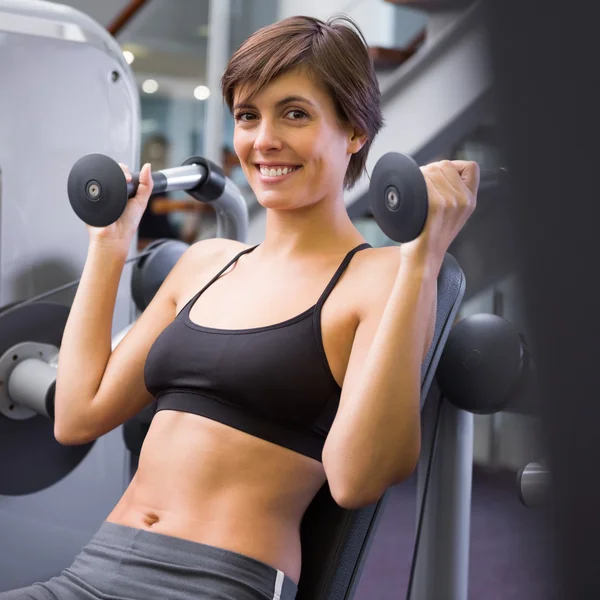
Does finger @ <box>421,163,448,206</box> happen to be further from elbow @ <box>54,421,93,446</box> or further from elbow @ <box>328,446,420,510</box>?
elbow @ <box>54,421,93,446</box>

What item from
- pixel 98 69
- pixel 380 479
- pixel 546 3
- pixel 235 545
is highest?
pixel 98 69

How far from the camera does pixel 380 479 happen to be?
88 centimetres

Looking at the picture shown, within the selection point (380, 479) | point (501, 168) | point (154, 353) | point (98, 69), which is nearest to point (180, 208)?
point (98, 69)

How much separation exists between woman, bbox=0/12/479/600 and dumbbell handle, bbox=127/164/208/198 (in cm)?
22

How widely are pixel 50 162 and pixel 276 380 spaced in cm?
89

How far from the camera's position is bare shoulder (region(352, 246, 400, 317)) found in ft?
3.21

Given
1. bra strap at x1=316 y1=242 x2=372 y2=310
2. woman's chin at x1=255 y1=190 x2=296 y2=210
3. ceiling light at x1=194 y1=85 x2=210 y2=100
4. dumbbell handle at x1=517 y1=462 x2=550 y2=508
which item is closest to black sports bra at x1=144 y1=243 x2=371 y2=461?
bra strap at x1=316 y1=242 x2=372 y2=310

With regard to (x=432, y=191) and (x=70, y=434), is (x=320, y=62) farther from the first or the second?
(x=70, y=434)

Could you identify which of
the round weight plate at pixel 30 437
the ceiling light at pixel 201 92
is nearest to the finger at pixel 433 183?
the round weight plate at pixel 30 437

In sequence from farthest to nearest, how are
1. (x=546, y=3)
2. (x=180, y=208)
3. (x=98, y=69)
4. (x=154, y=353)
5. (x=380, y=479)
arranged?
(x=180, y=208), (x=98, y=69), (x=154, y=353), (x=380, y=479), (x=546, y=3)

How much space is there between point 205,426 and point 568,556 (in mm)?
825

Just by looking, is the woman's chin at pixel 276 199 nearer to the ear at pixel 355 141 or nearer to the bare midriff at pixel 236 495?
the ear at pixel 355 141

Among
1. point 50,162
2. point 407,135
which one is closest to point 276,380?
point 50,162

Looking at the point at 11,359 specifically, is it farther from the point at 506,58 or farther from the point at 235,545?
the point at 506,58
